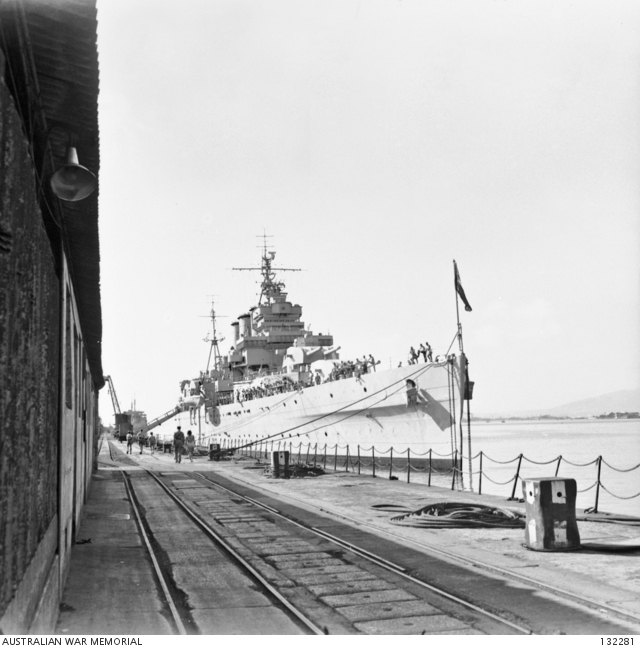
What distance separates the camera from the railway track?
5988 millimetres

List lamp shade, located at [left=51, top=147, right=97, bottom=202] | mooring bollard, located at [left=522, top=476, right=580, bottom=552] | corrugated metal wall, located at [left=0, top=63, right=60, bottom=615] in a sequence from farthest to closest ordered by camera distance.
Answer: mooring bollard, located at [left=522, top=476, right=580, bottom=552]
lamp shade, located at [left=51, top=147, right=97, bottom=202]
corrugated metal wall, located at [left=0, top=63, right=60, bottom=615]

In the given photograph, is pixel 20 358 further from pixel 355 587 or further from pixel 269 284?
pixel 269 284

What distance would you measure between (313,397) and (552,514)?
24327 mm

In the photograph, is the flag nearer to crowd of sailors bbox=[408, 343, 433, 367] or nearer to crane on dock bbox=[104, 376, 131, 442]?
crowd of sailors bbox=[408, 343, 433, 367]

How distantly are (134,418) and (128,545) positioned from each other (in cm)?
13790

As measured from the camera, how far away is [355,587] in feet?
24.3

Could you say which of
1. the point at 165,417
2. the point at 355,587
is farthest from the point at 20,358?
the point at 165,417

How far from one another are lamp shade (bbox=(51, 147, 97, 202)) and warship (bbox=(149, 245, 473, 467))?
15.8 metres

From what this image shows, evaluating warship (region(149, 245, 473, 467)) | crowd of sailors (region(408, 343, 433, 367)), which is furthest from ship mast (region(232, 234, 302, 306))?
crowd of sailors (region(408, 343, 433, 367))

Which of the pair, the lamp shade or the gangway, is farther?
the gangway

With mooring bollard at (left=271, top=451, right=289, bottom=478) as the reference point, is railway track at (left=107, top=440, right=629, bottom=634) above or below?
above

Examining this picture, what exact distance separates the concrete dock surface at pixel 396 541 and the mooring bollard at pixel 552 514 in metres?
0.21

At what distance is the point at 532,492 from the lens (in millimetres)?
9289

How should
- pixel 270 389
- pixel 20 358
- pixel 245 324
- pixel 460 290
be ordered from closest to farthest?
1. pixel 20 358
2. pixel 460 290
3. pixel 270 389
4. pixel 245 324
